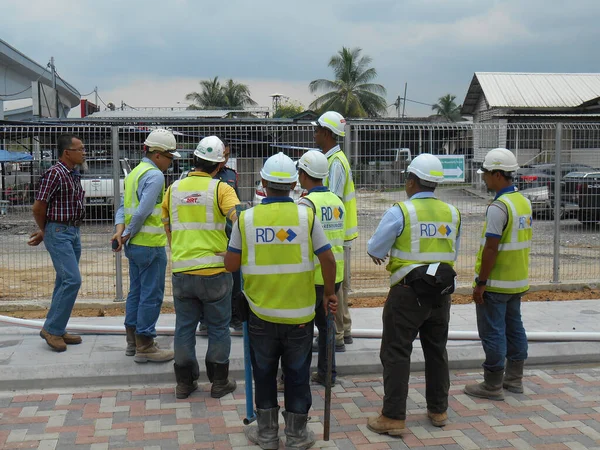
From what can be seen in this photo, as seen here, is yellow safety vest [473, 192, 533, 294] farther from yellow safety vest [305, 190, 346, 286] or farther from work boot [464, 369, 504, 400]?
yellow safety vest [305, 190, 346, 286]

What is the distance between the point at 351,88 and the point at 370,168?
4357cm

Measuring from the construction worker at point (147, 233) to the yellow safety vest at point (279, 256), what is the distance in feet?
5.62

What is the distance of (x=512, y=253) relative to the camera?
219 inches

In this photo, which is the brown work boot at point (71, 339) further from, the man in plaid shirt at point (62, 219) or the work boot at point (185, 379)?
the work boot at point (185, 379)

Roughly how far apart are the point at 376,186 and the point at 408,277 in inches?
173

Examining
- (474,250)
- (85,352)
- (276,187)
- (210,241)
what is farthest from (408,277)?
(474,250)

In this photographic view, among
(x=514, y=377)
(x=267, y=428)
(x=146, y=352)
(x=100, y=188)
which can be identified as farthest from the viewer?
(x=100, y=188)

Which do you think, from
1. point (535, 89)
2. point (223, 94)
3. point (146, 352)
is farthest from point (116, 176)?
point (223, 94)

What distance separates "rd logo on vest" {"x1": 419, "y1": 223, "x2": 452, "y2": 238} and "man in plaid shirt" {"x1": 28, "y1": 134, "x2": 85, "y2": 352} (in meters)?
3.44

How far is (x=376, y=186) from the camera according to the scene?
30.0 ft

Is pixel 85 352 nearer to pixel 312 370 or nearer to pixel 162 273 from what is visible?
pixel 162 273

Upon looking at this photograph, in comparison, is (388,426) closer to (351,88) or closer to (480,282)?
(480,282)

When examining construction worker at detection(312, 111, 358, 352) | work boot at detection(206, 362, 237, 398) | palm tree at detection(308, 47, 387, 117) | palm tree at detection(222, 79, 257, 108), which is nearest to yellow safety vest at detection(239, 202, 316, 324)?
work boot at detection(206, 362, 237, 398)

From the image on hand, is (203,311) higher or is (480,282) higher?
(480,282)
